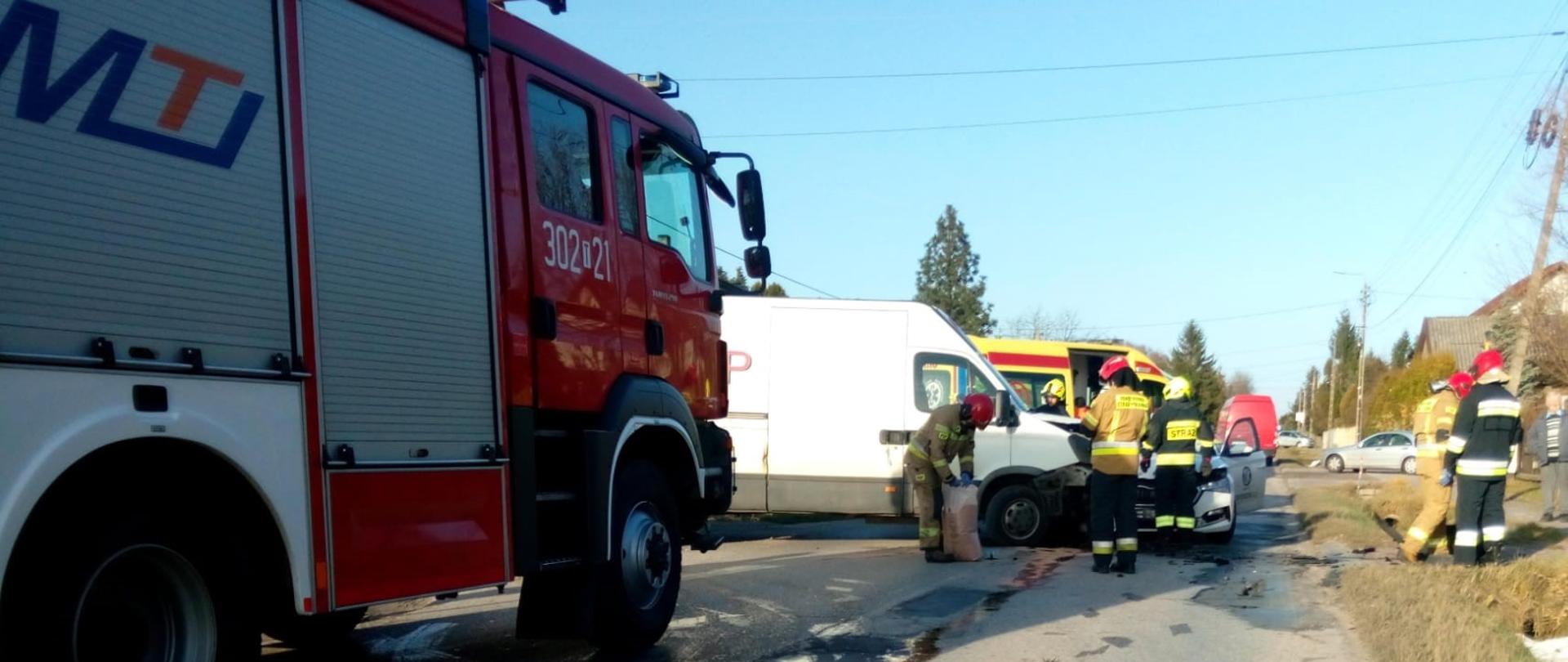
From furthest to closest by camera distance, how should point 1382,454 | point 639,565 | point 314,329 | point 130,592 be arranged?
point 1382,454 < point 639,565 < point 314,329 < point 130,592

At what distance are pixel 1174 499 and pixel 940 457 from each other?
2622 millimetres

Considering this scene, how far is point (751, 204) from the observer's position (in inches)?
321

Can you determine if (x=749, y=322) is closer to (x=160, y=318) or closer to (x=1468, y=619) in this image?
(x=1468, y=619)

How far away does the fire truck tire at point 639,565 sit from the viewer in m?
6.48

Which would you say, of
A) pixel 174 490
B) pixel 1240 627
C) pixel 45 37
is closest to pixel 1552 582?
pixel 1240 627

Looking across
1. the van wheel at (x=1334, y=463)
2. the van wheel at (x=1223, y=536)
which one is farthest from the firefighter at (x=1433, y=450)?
the van wheel at (x=1334, y=463)

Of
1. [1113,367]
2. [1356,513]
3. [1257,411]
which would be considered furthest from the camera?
[1257,411]

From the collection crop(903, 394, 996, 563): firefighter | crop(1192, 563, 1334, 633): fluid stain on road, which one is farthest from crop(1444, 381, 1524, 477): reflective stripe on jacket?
crop(903, 394, 996, 563): firefighter

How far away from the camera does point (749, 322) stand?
13.4 metres

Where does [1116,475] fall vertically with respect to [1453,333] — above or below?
below

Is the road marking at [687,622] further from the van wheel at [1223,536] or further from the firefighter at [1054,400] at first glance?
the van wheel at [1223,536]

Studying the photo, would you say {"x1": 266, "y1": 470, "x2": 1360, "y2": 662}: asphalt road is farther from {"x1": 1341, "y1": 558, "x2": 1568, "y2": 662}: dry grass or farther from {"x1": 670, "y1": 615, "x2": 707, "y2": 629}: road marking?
{"x1": 1341, "y1": 558, "x2": 1568, "y2": 662}: dry grass

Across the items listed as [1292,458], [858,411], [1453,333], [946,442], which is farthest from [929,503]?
[1453,333]

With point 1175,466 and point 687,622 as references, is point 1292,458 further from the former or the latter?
point 687,622
